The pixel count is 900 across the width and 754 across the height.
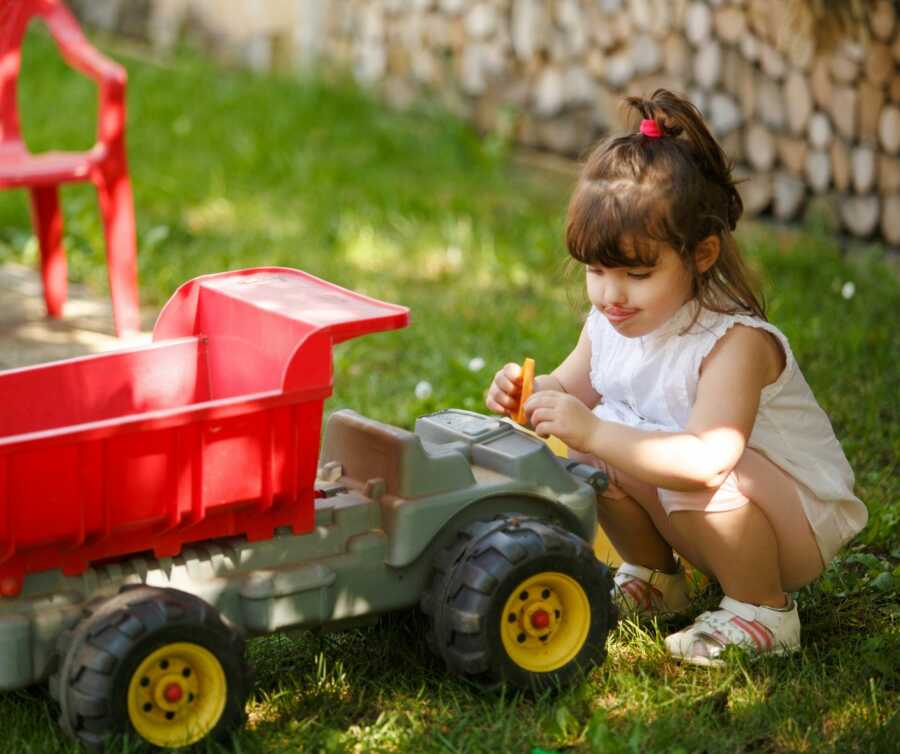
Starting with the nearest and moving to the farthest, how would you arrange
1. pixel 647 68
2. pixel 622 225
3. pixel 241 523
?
pixel 241 523 → pixel 622 225 → pixel 647 68

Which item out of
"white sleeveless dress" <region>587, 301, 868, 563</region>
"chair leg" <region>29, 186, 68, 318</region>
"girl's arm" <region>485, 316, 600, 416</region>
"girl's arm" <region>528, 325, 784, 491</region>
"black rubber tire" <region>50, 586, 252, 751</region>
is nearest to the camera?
"black rubber tire" <region>50, 586, 252, 751</region>

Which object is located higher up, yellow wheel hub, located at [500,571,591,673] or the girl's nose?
the girl's nose

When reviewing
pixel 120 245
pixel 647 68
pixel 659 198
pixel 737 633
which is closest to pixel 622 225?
pixel 659 198

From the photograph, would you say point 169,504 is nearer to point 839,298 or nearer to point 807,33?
point 839,298

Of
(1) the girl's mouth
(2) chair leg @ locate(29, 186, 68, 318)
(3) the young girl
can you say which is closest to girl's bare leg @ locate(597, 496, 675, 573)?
(3) the young girl

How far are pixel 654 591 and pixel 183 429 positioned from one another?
38.6 inches

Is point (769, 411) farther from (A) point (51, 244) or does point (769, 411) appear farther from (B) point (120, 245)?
(A) point (51, 244)

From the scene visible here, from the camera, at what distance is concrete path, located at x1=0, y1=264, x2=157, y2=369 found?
411 cm

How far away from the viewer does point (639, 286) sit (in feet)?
7.57

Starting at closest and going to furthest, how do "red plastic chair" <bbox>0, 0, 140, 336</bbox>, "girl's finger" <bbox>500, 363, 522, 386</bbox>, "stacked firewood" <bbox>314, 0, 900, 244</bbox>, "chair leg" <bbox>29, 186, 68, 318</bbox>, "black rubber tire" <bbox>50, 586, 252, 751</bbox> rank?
"black rubber tire" <bbox>50, 586, 252, 751</bbox>
"girl's finger" <bbox>500, 363, 522, 386</bbox>
"red plastic chair" <bbox>0, 0, 140, 336</bbox>
"chair leg" <bbox>29, 186, 68, 318</bbox>
"stacked firewood" <bbox>314, 0, 900, 244</bbox>

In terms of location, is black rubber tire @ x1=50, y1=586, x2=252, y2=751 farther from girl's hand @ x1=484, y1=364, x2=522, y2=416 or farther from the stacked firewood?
the stacked firewood

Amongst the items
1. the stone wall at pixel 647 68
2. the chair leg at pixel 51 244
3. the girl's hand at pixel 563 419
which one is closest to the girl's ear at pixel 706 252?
the girl's hand at pixel 563 419

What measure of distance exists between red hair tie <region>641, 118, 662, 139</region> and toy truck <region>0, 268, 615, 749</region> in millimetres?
515

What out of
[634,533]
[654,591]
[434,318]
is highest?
[634,533]
